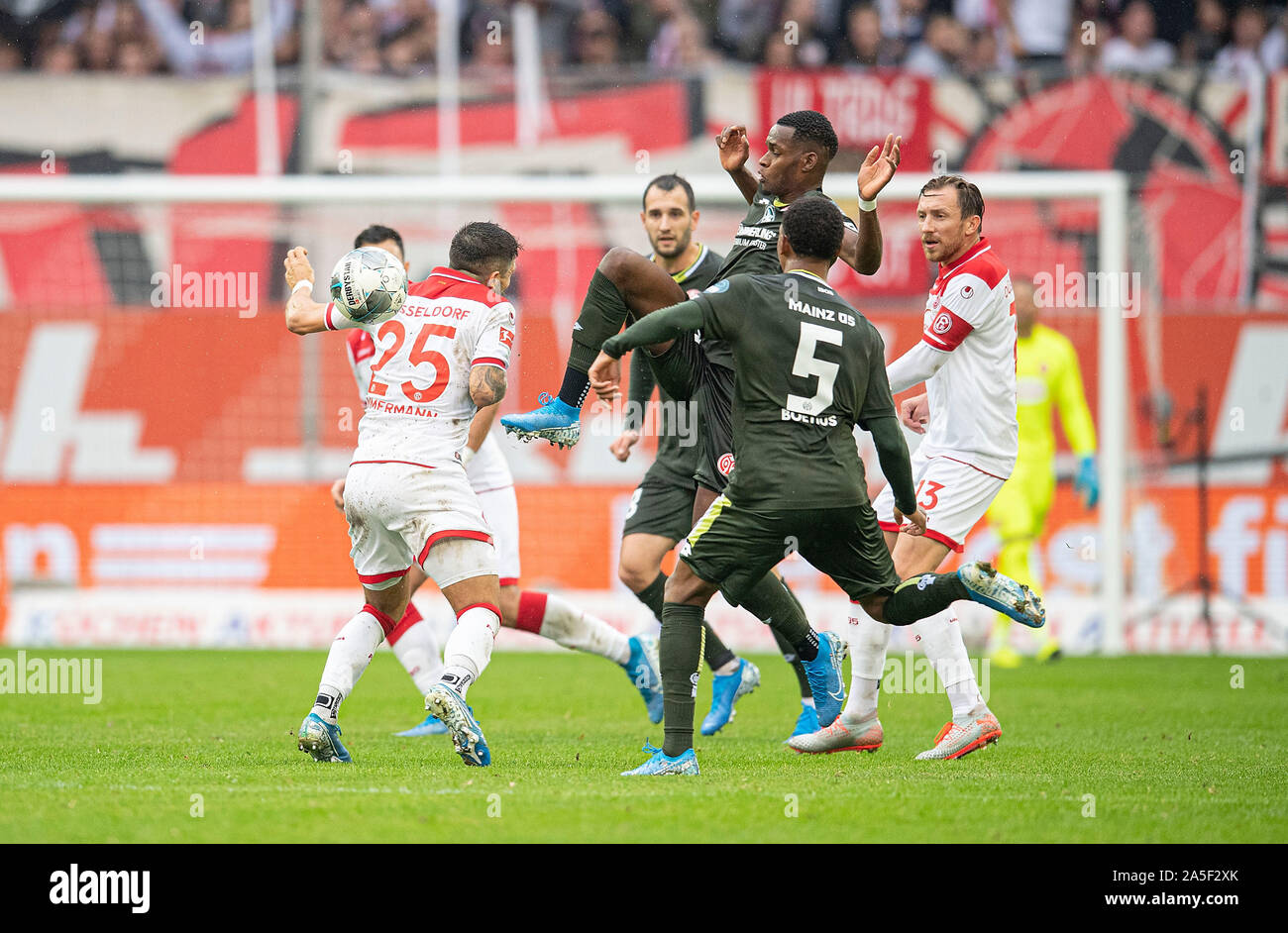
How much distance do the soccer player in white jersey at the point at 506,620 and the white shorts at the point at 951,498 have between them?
64.4 inches

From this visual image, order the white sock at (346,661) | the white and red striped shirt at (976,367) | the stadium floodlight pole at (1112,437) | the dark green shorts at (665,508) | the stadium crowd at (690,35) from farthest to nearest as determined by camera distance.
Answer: the stadium crowd at (690,35) → the stadium floodlight pole at (1112,437) → the dark green shorts at (665,508) → the white and red striped shirt at (976,367) → the white sock at (346,661)

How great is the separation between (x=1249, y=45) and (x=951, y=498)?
43.8 ft

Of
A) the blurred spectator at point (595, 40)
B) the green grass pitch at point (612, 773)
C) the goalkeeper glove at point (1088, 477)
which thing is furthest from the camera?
the blurred spectator at point (595, 40)

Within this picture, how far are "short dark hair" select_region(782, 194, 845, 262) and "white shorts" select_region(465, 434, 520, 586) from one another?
8.78ft

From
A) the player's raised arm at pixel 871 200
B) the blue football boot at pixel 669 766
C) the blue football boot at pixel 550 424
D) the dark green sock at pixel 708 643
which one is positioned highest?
the player's raised arm at pixel 871 200

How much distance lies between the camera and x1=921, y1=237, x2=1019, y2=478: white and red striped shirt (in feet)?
22.5

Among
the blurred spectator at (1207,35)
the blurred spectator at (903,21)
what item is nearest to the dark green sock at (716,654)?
the blurred spectator at (903,21)

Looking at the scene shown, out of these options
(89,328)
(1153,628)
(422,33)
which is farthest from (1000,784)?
(422,33)

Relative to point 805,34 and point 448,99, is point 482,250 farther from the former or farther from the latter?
point 805,34

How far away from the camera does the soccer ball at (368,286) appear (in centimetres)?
629

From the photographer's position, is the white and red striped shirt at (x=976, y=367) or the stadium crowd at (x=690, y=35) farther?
the stadium crowd at (x=690, y=35)

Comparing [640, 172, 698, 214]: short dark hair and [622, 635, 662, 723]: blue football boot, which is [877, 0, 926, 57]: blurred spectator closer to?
[640, 172, 698, 214]: short dark hair

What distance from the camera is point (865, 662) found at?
7059 millimetres

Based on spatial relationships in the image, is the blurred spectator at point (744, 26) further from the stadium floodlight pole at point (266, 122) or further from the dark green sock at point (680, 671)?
the dark green sock at point (680, 671)
